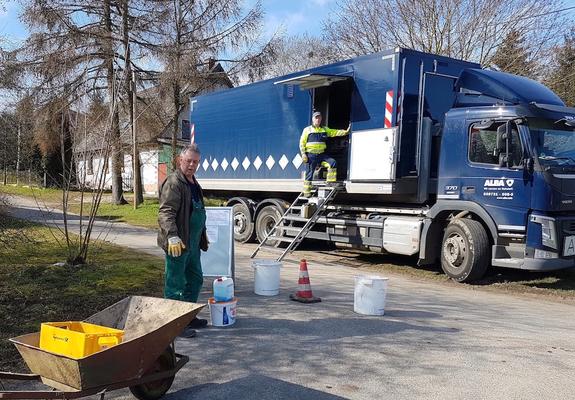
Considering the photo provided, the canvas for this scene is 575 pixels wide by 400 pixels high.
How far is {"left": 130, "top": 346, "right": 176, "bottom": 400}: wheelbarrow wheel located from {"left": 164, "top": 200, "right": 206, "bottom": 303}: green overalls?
1301 millimetres

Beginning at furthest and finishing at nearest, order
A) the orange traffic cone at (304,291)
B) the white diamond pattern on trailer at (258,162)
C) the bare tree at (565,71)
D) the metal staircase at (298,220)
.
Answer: the bare tree at (565,71), the white diamond pattern on trailer at (258,162), the metal staircase at (298,220), the orange traffic cone at (304,291)

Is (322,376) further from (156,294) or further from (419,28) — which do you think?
(419,28)

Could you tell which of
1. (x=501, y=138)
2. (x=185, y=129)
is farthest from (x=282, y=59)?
(x=501, y=138)

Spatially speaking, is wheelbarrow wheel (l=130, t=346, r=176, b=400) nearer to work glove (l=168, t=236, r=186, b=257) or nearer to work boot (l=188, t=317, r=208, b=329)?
work glove (l=168, t=236, r=186, b=257)

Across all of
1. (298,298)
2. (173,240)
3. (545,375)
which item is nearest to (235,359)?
(173,240)

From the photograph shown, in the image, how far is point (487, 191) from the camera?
352 inches

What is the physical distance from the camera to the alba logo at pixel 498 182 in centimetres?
866

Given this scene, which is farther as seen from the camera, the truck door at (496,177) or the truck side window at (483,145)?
the truck side window at (483,145)

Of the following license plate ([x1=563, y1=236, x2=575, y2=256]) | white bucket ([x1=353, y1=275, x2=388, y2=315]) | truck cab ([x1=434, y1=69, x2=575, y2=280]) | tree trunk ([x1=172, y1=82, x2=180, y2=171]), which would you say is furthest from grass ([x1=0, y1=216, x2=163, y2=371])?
tree trunk ([x1=172, y1=82, x2=180, y2=171])

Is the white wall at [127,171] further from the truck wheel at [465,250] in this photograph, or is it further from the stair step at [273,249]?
the truck wheel at [465,250]

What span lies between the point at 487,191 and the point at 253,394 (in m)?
6.26

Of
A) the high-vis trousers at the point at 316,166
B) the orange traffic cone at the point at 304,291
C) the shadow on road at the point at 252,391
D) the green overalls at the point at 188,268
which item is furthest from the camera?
the high-vis trousers at the point at 316,166

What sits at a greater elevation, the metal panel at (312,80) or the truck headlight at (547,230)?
the metal panel at (312,80)

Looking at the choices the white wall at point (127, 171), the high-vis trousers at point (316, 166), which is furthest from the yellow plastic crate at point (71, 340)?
the high-vis trousers at point (316, 166)
